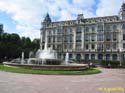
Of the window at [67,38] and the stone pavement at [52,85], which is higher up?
the window at [67,38]

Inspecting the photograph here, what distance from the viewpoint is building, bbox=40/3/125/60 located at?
69938mm

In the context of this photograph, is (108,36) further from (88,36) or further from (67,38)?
(67,38)

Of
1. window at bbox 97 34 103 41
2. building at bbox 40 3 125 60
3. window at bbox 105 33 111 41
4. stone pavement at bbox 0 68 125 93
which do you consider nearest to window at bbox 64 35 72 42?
building at bbox 40 3 125 60

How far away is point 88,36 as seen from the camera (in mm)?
76125

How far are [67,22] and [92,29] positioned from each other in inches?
495

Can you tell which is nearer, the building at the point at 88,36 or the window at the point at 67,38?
the building at the point at 88,36

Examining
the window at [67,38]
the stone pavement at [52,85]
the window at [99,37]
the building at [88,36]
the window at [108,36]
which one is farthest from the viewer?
the window at [67,38]

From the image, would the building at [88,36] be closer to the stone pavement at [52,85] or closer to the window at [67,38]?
the window at [67,38]

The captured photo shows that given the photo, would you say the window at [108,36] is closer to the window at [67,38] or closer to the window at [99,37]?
the window at [99,37]

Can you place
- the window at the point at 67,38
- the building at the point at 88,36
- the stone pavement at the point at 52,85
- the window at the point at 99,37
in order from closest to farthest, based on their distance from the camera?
1. the stone pavement at the point at 52,85
2. the building at the point at 88,36
3. the window at the point at 99,37
4. the window at the point at 67,38

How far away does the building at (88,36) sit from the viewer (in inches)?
2753

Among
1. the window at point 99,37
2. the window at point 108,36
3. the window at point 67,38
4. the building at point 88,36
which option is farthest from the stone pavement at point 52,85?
the window at point 67,38

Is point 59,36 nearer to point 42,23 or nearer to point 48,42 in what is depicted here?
point 48,42

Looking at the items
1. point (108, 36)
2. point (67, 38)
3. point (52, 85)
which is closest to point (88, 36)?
point (108, 36)
